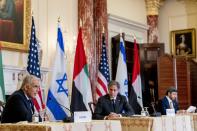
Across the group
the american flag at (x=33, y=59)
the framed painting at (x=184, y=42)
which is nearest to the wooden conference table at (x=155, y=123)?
the american flag at (x=33, y=59)

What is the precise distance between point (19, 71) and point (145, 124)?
332 cm

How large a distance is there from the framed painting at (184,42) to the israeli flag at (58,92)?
5622 millimetres

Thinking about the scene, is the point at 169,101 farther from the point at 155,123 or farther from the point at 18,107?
the point at 18,107

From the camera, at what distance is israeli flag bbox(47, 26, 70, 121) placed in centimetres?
709

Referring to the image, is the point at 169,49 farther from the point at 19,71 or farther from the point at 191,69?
the point at 19,71

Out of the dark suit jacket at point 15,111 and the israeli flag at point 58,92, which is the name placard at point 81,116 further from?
the israeli flag at point 58,92

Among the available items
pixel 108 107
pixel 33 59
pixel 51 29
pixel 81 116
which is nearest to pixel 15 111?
pixel 81 116

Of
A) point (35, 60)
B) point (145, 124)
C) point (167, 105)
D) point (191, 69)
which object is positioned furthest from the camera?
point (191, 69)

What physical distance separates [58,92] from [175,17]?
6500 mm

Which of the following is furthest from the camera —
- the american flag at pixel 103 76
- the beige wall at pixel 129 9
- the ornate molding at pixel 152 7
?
the ornate molding at pixel 152 7

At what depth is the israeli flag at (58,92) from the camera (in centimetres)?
709

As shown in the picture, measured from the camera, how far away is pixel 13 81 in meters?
7.27

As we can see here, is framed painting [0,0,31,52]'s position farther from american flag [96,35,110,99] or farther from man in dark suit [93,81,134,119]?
man in dark suit [93,81,134,119]

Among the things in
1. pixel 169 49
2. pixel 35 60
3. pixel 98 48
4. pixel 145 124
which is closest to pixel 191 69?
pixel 169 49
